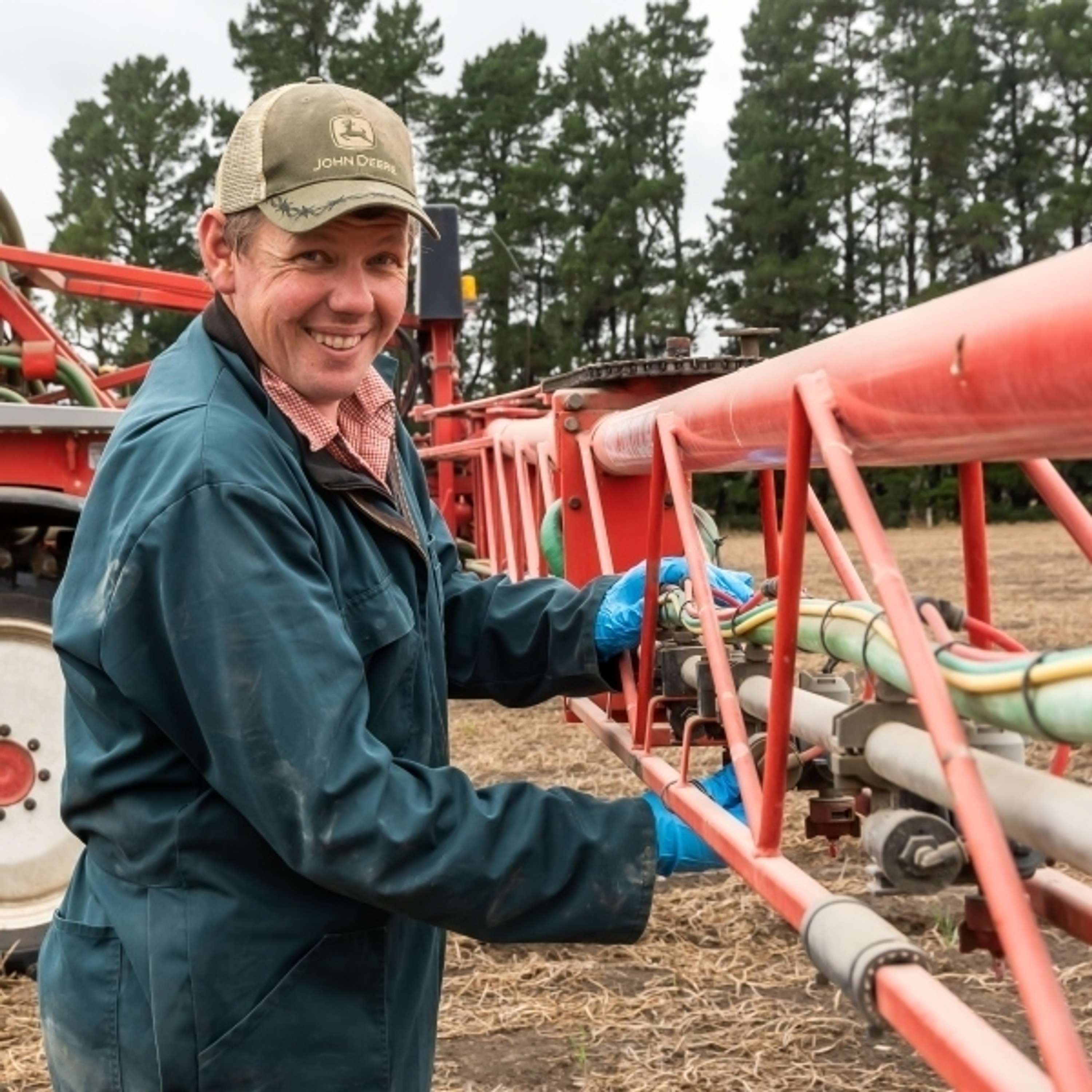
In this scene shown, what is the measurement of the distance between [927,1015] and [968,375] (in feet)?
1.71

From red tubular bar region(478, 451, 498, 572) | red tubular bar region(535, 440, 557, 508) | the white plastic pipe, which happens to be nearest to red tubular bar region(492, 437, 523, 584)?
red tubular bar region(478, 451, 498, 572)

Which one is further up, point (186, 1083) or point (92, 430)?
point (92, 430)

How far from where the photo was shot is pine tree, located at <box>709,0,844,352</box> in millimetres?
33406

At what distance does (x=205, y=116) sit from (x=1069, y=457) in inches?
1520

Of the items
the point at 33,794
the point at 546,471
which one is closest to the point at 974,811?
the point at 33,794

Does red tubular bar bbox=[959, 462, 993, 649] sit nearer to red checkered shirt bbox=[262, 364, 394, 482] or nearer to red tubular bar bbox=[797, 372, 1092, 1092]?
red tubular bar bbox=[797, 372, 1092, 1092]

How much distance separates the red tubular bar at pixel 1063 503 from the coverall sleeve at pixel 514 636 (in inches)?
30.5

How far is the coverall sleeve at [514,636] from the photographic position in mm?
2506

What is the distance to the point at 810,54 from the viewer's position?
36469 millimetres

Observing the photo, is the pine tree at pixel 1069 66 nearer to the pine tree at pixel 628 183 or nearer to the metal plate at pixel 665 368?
the pine tree at pixel 628 183

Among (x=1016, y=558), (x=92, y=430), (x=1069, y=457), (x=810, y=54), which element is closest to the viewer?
(x=1069, y=457)

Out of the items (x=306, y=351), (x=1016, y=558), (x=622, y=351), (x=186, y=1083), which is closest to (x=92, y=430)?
(x=306, y=351)

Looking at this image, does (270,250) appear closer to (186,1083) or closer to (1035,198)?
(186,1083)

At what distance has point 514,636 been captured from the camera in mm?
2500
